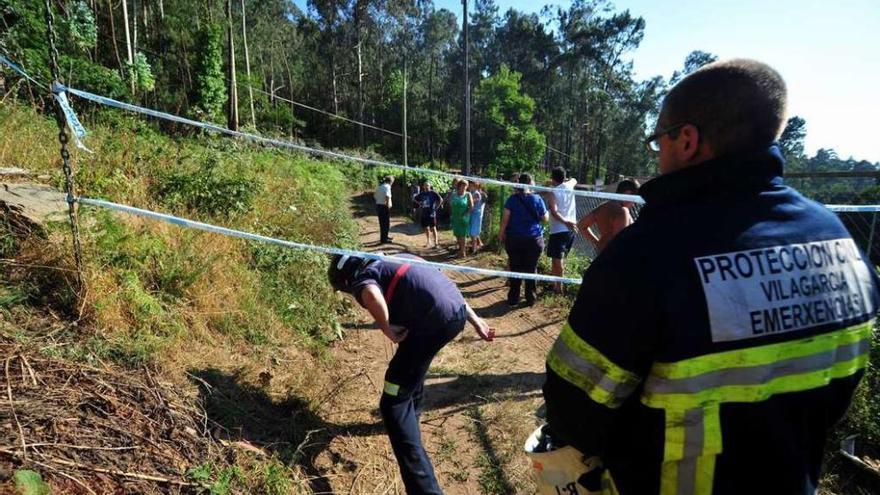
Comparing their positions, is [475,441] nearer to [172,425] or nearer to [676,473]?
[172,425]

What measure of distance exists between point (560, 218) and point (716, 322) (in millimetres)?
5255

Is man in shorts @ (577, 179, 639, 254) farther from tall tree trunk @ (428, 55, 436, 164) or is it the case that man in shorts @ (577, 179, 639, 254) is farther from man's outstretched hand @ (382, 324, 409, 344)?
tall tree trunk @ (428, 55, 436, 164)

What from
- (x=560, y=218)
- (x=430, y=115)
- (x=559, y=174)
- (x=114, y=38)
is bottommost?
(x=560, y=218)

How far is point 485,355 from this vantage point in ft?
16.0

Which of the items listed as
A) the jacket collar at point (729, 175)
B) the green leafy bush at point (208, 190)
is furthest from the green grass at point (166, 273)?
the jacket collar at point (729, 175)

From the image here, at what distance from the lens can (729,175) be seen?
3.57 feet

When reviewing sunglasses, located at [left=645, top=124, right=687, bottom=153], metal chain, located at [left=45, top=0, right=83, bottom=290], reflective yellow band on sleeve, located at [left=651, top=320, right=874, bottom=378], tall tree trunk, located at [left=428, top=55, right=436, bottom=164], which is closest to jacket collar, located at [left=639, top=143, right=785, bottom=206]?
sunglasses, located at [left=645, top=124, right=687, bottom=153]

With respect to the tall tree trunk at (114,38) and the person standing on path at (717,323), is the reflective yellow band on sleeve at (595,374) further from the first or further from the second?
the tall tree trunk at (114,38)

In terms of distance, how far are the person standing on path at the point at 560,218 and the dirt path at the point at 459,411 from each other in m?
0.94

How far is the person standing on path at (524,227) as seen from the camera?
608cm

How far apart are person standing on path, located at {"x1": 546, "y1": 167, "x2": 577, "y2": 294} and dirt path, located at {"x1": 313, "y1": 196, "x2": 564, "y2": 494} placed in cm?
94

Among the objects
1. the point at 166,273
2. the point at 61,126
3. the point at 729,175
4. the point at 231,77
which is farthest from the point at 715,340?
the point at 231,77

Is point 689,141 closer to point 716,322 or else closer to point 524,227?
point 716,322

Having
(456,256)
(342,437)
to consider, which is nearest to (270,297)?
(342,437)
